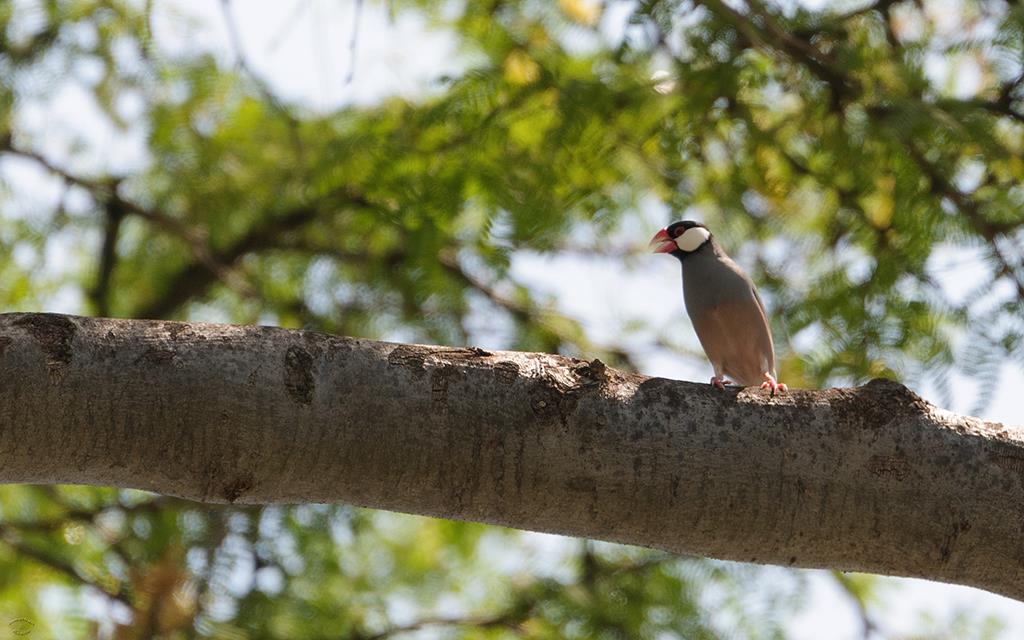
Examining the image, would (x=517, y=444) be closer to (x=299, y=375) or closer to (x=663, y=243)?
(x=299, y=375)

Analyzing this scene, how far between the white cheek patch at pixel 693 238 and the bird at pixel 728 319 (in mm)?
148

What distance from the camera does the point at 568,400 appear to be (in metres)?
2.38

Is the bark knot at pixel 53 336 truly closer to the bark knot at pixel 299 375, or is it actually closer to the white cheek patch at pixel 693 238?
the bark knot at pixel 299 375

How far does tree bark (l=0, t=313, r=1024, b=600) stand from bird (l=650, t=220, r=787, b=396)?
5.14 feet

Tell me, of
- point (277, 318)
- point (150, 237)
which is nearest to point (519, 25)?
point (277, 318)

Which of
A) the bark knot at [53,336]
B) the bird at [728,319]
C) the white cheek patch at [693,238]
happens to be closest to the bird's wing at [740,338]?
the bird at [728,319]

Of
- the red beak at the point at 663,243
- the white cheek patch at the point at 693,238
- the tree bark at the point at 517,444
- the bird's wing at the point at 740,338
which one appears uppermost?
the red beak at the point at 663,243

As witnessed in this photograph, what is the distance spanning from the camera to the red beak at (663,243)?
5031 mm

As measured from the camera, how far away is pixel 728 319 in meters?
4.27

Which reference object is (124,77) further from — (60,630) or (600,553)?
(600,553)

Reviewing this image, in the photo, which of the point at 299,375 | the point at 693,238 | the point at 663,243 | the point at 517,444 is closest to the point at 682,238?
the point at 693,238

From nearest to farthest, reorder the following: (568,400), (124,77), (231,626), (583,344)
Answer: (568,400), (231,626), (124,77), (583,344)

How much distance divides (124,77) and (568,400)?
13.0ft

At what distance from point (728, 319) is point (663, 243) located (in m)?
0.95
